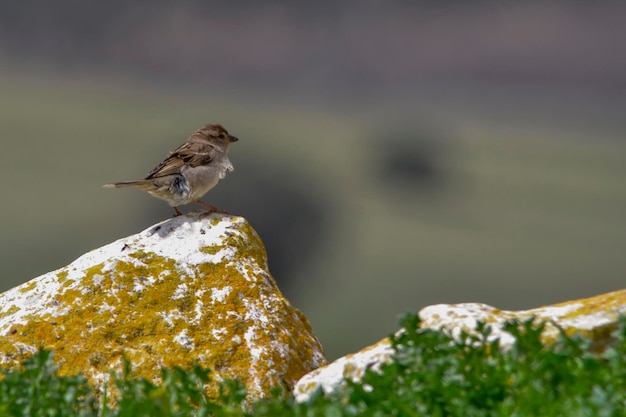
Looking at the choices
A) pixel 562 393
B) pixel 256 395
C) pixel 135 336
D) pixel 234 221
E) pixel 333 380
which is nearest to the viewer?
pixel 562 393

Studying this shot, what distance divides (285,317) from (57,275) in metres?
2.48

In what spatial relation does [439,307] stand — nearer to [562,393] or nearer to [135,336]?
[562,393]

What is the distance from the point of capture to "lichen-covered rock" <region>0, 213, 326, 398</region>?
777cm

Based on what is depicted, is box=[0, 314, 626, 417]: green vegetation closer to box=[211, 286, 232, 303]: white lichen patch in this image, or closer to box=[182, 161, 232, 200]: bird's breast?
box=[211, 286, 232, 303]: white lichen patch

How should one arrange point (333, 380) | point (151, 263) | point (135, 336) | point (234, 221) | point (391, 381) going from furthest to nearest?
1. point (234, 221)
2. point (151, 263)
3. point (135, 336)
4. point (333, 380)
5. point (391, 381)

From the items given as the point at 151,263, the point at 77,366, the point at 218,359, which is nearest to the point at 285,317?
the point at 218,359

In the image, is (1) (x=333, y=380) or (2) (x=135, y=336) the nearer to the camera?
(1) (x=333, y=380)

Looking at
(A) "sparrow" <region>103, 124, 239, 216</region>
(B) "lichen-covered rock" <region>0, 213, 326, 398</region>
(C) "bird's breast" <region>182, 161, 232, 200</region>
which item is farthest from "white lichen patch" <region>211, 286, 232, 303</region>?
(C) "bird's breast" <region>182, 161, 232, 200</region>

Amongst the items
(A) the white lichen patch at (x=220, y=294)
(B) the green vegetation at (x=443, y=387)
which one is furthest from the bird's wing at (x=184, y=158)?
(B) the green vegetation at (x=443, y=387)

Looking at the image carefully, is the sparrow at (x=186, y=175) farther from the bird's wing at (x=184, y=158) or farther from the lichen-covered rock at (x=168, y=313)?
the lichen-covered rock at (x=168, y=313)

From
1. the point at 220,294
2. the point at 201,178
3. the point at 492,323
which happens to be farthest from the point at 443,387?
the point at 201,178

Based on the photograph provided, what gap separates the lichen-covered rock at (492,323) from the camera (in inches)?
234

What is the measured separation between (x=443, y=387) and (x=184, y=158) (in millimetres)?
6362

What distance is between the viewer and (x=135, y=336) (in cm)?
796
